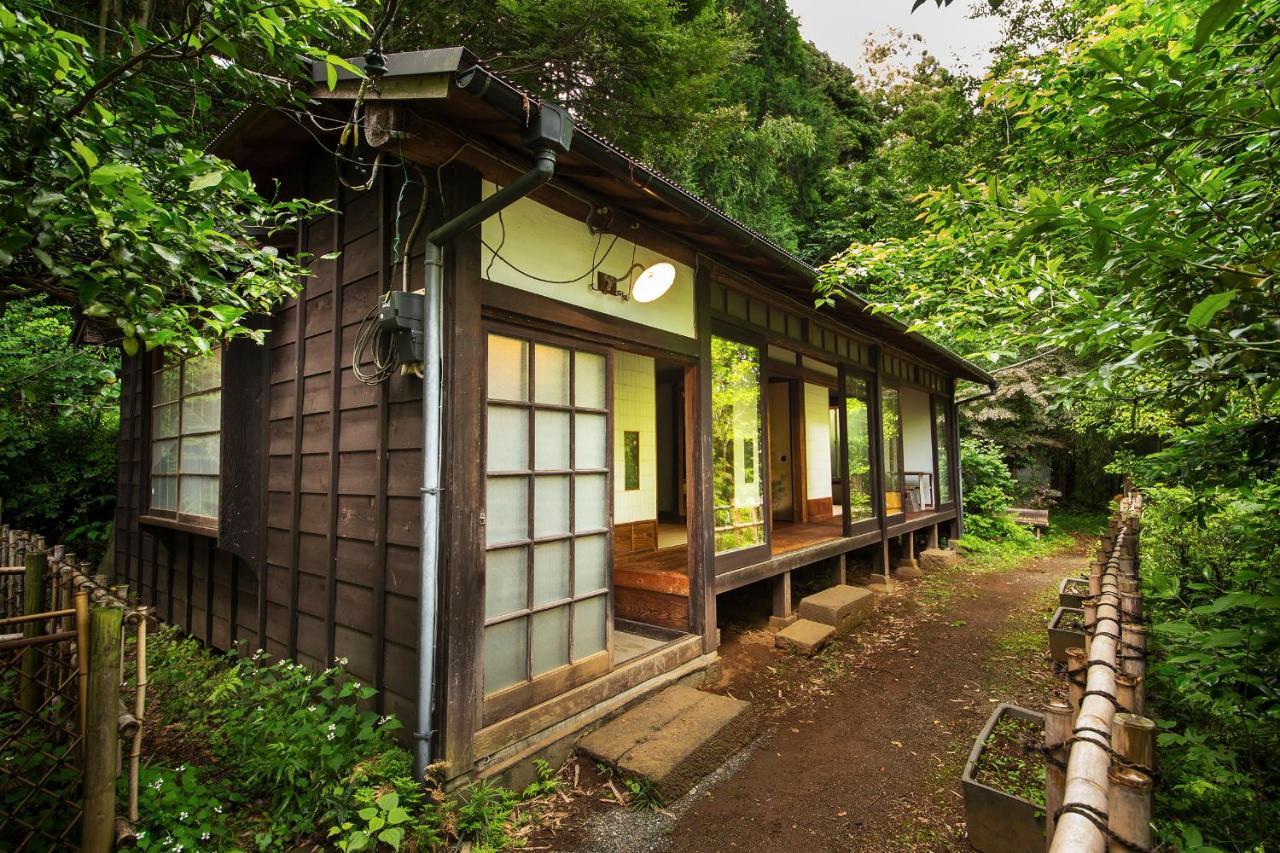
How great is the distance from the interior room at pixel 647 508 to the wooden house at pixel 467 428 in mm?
56

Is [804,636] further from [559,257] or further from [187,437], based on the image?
[187,437]

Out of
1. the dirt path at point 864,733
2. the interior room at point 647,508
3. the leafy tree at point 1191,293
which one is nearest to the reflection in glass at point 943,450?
the dirt path at point 864,733

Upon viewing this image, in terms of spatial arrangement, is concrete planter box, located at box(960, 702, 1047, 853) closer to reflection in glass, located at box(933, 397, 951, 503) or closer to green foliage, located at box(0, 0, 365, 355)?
green foliage, located at box(0, 0, 365, 355)

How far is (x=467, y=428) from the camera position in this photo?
317 cm

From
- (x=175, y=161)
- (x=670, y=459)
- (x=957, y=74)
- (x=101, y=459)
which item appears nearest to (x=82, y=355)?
(x=101, y=459)

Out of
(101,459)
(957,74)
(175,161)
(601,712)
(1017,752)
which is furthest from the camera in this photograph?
(957,74)

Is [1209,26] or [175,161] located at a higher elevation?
[175,161]

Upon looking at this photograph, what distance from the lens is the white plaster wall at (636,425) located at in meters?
7.12

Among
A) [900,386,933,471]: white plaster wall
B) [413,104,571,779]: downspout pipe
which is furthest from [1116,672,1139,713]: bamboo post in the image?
[900,386,933,471]: white plaster wall

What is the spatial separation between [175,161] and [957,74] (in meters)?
15.6

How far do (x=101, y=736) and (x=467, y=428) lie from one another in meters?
1.96

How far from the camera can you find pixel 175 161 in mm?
2629

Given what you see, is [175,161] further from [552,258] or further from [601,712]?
[601,712]

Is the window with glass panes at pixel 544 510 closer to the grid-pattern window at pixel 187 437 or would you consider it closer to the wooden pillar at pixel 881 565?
the grid-pattern window at pixel 187 437
